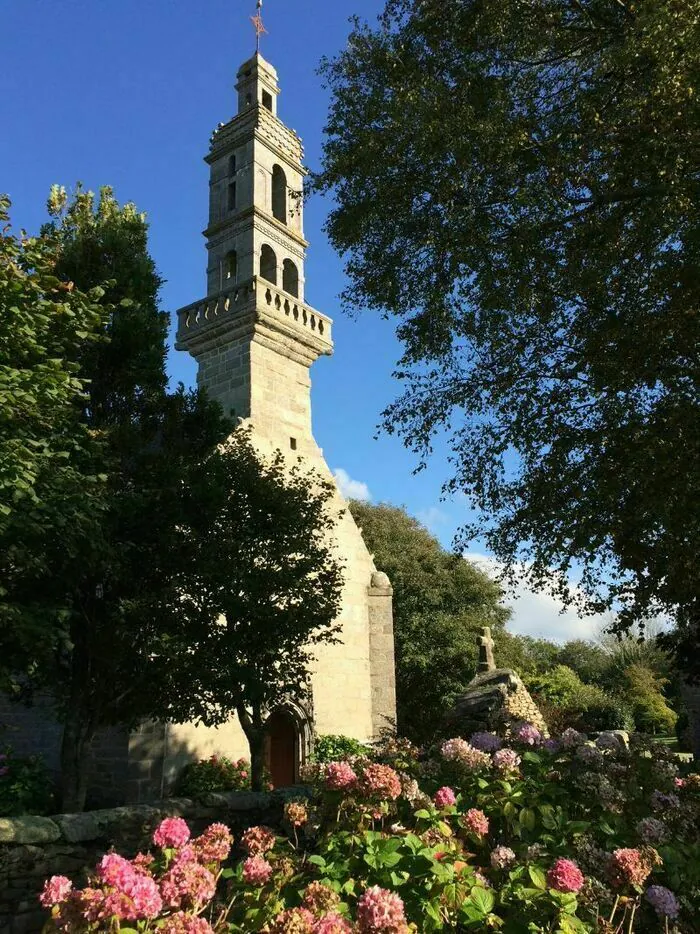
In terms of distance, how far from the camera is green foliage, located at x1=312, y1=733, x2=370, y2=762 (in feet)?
51.3

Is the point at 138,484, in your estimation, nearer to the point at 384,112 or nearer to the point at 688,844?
the point at 384,112

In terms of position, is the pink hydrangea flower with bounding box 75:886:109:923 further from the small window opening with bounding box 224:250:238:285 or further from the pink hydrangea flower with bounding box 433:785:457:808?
the small window opening with bounding box 224:250:238:285

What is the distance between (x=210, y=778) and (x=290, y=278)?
13.4 metres

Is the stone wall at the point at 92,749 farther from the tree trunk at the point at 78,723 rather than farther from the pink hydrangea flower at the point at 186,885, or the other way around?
the pink hydrangea flower at the point at 186,885

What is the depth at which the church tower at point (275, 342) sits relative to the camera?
683 inches

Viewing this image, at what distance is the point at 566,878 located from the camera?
154 inches

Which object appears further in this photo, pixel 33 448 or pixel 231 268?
pixel 231 268

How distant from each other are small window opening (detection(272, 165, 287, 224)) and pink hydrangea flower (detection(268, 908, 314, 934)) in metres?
19.6

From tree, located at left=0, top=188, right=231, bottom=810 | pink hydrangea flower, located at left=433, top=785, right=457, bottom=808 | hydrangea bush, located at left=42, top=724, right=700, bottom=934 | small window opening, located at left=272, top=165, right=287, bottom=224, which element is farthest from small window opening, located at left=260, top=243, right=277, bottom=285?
pink hydrangea flower, located at left=433, top=785, right=457, bottom=808

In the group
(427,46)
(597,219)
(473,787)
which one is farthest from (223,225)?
(473,787)

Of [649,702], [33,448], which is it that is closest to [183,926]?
[33,448]

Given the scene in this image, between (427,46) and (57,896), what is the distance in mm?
10749

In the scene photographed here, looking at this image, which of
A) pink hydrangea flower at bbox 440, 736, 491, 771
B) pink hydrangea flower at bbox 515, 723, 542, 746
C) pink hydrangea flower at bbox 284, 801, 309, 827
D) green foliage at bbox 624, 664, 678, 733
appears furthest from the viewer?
green foliage at bbox 624, 664, 678, 733

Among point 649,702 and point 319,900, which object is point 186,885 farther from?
point 649,702
